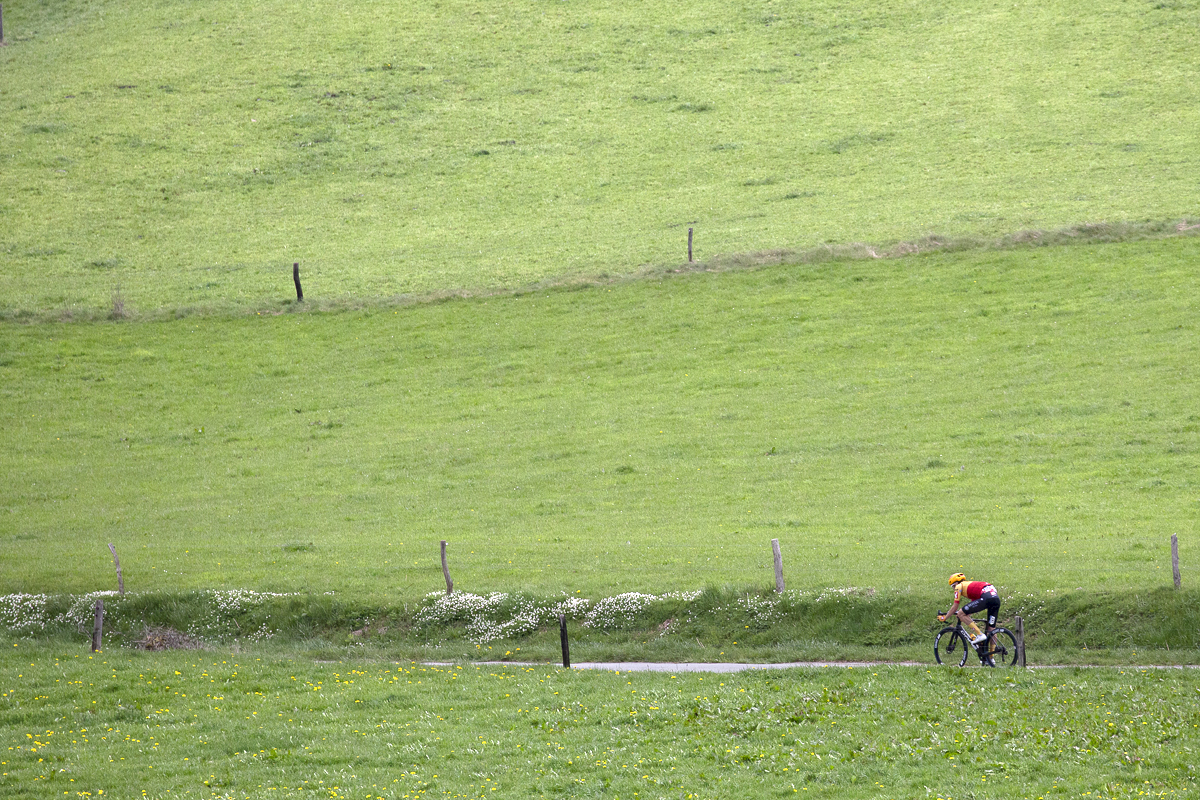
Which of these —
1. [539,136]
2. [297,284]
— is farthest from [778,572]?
[539,136]

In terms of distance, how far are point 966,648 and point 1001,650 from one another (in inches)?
25.9

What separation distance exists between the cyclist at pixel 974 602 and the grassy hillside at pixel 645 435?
108 inches

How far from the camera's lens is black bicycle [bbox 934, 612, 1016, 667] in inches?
885

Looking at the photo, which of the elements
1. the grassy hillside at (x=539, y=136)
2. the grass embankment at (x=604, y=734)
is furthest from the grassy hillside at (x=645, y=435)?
the grass embankment at (x=604, y=734)

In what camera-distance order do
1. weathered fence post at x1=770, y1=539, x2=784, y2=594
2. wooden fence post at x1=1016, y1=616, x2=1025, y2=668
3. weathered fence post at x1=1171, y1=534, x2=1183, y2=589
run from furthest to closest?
weathered fence post at x1=770, y1=539, x2=784, y2=594
weathered fence post at x1=1171, y1=534, x2=1183, y2=589
wooden fence post at x1=1016, y1=616, x2=1025, y2=668

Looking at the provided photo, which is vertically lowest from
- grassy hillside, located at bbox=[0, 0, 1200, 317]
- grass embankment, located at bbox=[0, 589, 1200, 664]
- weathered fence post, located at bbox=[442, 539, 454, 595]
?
grass embankment, located at bbox=[0, 589, 1200, 664]

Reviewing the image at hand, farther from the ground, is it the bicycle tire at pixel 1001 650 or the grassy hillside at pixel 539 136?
the grassy hillside at pixel 539 136

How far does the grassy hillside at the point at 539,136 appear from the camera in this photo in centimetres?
6047

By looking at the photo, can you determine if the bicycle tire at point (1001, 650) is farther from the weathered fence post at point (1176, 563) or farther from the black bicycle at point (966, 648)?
the weathered fence post at point (1176, 563)

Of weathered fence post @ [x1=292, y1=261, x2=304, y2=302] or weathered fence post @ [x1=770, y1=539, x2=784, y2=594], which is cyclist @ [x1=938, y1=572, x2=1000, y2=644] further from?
weathered fence post @ [x1=292, y1=261, x2=304, y2=302]

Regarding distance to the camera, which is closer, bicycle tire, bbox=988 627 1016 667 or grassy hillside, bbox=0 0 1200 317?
bicycle tire, bbox=988 627 1016 667

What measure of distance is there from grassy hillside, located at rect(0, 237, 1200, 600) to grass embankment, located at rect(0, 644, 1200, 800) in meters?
5.86

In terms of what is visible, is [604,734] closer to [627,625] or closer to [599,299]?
[627,625]

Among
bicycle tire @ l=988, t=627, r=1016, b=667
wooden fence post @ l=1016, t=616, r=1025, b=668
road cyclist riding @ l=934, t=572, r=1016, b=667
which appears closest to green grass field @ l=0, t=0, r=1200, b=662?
bicycle tire @ l=988, t=627, r=1016, b=667
